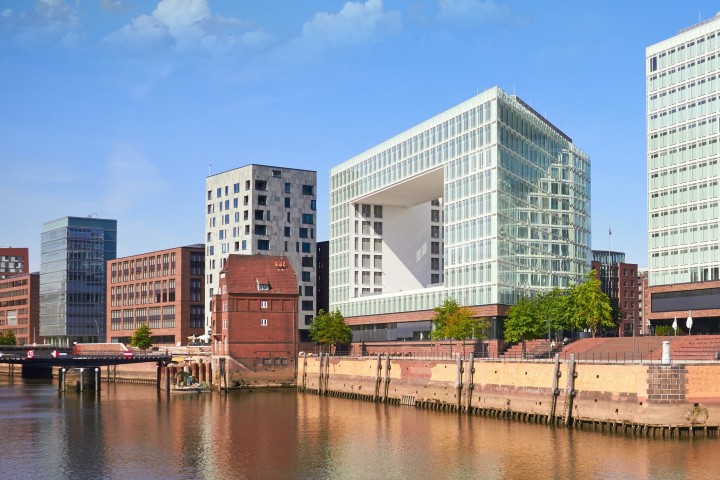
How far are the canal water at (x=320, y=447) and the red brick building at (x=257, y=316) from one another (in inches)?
1354

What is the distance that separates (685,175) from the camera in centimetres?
13025

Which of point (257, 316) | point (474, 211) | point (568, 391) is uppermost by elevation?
point (474, 211)

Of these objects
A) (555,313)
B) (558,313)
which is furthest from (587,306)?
(555,313)

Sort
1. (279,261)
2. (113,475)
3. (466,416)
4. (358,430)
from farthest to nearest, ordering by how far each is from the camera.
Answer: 1. (279,261)
2. (466,416)
3. (358,430)
4. (113,475)

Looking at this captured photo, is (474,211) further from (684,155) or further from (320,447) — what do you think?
(320,447)

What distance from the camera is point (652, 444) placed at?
75875 millimetres

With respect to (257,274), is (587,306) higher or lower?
lower

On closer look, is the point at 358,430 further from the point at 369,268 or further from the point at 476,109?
the point at 369,268

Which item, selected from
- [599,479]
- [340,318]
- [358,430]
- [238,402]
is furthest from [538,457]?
[340,318]

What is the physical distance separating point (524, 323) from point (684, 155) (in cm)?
3191

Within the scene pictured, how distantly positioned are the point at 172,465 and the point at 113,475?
558 centimetres

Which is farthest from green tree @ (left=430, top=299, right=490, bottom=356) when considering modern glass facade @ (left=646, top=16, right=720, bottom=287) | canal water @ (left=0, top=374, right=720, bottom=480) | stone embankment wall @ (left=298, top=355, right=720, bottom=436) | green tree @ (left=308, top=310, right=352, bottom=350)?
green tree @ (left=308, top=310, right=352, bottom=350)

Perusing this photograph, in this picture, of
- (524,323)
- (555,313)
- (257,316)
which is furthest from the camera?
(257,316)

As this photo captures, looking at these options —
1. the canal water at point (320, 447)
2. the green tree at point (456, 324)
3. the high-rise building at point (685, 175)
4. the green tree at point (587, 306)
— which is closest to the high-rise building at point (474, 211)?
the green tree at point (456, 324)
